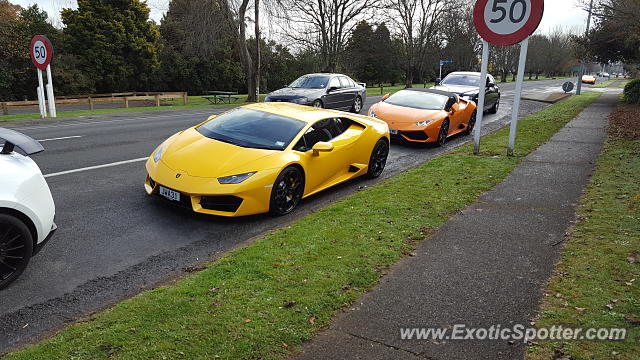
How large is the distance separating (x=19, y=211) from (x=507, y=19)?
8.38 m

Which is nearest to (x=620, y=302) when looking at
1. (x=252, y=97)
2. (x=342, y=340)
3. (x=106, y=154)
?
(x=342, y=340)

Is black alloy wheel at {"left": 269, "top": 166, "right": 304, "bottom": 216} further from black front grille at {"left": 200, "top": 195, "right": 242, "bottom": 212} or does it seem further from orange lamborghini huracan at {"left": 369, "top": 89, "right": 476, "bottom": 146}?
orange lamborghini huracan at {"left": 369, "top": 89, "right": 476, "bottom": 146}

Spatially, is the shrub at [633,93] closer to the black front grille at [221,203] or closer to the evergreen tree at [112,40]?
the black front grille at [221,203]

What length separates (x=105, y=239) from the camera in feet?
16.4

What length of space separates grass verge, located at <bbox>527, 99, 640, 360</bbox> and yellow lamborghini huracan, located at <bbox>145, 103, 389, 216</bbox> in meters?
3.35

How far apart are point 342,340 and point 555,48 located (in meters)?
107

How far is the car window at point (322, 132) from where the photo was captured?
6.54 metres

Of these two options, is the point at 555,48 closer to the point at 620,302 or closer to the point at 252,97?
the point at 252,97

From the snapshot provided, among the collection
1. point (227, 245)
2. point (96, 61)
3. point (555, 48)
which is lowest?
point (227, 245)

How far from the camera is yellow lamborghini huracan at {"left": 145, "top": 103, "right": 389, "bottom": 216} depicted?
18.3 ft

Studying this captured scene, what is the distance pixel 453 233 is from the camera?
5191mm

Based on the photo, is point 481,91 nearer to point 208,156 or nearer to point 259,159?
point 259,159

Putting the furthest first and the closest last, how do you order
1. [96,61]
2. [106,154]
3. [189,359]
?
[96,61], [106,154], [189,359]

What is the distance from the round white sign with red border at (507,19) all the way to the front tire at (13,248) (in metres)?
7.98
